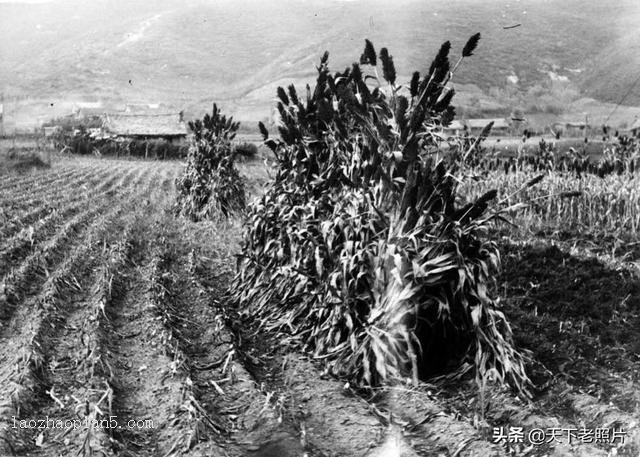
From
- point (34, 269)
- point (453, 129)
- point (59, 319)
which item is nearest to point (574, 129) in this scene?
point (453, 129)

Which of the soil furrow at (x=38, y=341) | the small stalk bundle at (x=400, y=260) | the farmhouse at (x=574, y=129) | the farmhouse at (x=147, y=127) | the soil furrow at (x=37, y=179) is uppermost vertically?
the small stalk bundle at (x=400, y=260)

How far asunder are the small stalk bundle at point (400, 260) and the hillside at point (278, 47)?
158 ft

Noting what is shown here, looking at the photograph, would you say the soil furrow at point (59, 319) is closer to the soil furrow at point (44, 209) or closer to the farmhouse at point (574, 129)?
the soil furrow at point (44, 209)

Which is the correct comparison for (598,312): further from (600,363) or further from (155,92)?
(155,92)

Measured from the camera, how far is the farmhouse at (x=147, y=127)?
38.0m

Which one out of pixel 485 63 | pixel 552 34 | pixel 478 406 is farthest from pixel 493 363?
pixel 552 34

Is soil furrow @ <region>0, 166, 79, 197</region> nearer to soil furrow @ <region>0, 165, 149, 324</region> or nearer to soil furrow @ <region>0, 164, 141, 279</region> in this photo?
soil furrow @ <region>0, 164, 141, 279</region>

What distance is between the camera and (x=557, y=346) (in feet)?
16.9

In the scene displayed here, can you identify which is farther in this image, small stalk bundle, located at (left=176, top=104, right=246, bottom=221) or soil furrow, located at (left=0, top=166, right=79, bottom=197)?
soil furrow, located at (left=0, top=166, right=79, bottom=197)

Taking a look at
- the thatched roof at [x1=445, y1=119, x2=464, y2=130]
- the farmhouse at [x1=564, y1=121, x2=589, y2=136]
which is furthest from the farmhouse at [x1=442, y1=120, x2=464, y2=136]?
the farmhouse at [x1=564, y1=121, x2=589, y2=136]

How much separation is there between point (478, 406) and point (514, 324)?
5.23 ft

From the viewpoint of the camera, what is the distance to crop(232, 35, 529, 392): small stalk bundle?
180 inches

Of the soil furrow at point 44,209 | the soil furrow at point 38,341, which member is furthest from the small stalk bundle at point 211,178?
the soil furrow at point 38,341

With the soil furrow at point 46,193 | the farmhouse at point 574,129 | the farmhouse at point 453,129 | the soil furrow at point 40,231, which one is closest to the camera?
the farmhouse at point 453,129
